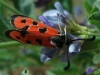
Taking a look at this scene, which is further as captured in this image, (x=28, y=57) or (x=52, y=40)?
(x=28, y=57)

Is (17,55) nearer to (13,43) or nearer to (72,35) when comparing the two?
(13,43)

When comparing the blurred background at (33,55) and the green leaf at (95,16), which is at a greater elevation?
the green leaf at (95,16)

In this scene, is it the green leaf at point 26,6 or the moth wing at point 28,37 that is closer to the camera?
the moth wing at point 28,37

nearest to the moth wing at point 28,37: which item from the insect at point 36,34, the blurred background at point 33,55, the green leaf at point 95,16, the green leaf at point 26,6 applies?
the insect at point 36,34

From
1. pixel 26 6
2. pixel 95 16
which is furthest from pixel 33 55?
pixel 95 16

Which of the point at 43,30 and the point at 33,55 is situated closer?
the point at 43,30

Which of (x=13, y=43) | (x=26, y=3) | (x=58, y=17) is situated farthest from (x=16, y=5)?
(x=58, y=17)

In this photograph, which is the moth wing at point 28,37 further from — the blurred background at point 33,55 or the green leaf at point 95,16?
the blurred background at point 33,55

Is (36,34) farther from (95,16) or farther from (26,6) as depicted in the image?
(26,6)

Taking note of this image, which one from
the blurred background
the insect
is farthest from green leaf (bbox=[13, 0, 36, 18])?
the insect
